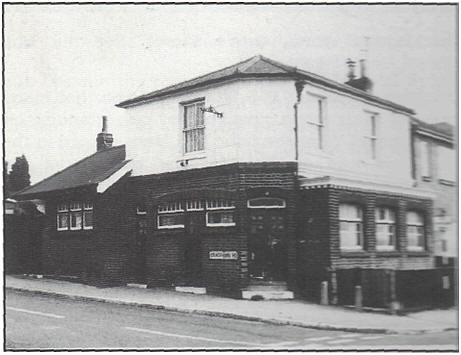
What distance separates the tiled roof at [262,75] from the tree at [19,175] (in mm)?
2182

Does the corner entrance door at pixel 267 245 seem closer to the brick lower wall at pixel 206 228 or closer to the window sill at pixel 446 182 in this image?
the brick lower wall at pixel 206 228

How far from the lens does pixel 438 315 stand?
40.0 feet

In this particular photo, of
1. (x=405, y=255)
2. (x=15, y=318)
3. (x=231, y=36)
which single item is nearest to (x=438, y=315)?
→ (x=405, y=255)

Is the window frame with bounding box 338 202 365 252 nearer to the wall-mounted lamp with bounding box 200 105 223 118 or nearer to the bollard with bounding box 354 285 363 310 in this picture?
the bollard with bounding box 354 285 363 310

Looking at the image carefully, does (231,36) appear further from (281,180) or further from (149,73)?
(281,180)

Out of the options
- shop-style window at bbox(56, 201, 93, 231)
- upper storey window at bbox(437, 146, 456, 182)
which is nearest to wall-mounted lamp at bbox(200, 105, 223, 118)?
shop-style window at bbox(56, 201, 93, 231)

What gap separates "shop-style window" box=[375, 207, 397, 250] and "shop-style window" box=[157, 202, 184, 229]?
4.33 m

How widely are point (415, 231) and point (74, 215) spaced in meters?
8.52

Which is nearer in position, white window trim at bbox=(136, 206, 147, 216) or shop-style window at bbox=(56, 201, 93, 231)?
white window trim at bbox=(136, 206, 147, 216)

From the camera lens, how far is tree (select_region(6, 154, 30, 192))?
1339 centimetres

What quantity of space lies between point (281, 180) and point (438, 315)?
4383 mm

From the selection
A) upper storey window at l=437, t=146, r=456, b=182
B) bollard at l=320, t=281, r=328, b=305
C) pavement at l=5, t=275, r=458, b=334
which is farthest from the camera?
bollard at l=320, t=281, r=328, b=305

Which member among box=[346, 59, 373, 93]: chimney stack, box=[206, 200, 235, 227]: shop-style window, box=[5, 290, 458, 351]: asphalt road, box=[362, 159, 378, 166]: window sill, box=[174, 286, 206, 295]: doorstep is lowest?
box=[5, 290, 458, 351]: asphalt road

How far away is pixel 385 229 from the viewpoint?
15102mm
